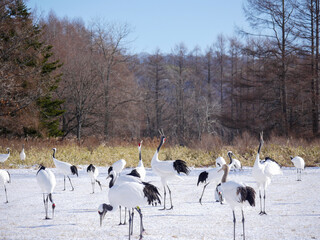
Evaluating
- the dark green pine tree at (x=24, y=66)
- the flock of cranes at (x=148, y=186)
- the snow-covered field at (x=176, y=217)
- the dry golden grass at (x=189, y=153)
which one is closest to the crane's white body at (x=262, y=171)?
the flock of cranes at (x=148, y=186)

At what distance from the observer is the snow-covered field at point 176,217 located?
6043 mm

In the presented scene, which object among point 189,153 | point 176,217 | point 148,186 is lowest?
point 176,217

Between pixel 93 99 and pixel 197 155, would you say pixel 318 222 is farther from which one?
pixel 93 99

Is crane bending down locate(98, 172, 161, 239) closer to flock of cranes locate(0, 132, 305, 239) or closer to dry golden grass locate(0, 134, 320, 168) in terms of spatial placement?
flock of cranes locate(0, 132, 305, 239)

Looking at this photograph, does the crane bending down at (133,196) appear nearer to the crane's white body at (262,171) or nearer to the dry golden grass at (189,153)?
the crane's white body at (262,171)

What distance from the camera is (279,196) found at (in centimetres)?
948

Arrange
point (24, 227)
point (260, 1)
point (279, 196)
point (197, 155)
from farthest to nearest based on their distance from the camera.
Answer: point (260, 1) → point (197, 155) → point (279, 196) → point (24, 227)

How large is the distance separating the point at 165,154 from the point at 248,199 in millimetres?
12263

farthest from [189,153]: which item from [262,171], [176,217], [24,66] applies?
[24,66]

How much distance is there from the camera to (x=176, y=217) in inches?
291

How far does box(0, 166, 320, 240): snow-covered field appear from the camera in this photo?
604 cm

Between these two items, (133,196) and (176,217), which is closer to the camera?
(133,196)

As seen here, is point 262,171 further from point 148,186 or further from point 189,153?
point 189,153

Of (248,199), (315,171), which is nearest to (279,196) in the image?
(248,199)
